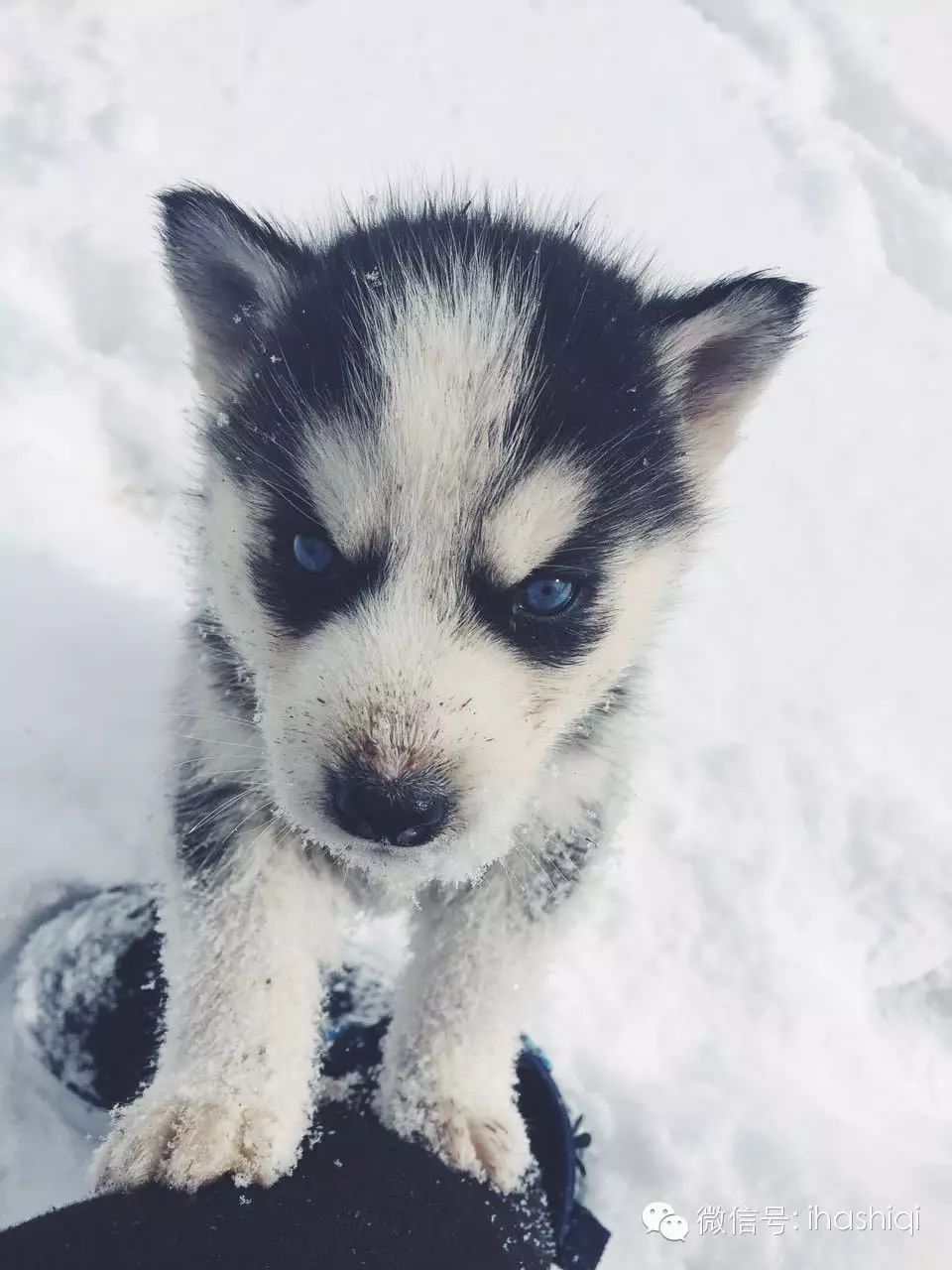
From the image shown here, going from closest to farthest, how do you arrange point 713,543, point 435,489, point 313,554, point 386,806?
point 386,806 < point 435,489 < point 313,554 < point 713,543

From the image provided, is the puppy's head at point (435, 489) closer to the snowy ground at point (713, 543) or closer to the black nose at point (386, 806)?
the black nose at point (386, 806)

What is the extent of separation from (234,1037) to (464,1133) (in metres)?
0.56

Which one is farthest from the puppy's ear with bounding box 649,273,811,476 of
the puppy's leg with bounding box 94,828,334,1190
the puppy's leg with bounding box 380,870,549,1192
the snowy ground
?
the puppy's leg with bounding box 94,828,334,1190

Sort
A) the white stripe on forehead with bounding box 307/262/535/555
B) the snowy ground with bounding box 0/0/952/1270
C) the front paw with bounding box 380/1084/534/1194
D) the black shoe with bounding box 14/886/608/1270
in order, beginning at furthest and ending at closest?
the snowy ground with bounding box 0/0/952/1270 < the black shoe with bounding box 14/886/608/1270 < the front paw with bounding box 380/1084/534/1194 < the white stripe on forehead with bounding box 307/262/535/555

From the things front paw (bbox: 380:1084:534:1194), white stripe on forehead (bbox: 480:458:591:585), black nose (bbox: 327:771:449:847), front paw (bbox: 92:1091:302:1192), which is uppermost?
white stripe on forehead (bbox: 480:458:591:585)

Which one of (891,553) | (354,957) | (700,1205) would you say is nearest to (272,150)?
(891,553)

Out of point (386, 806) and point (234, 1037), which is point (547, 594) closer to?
point (386, 806)

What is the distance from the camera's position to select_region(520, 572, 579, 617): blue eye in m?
1.57

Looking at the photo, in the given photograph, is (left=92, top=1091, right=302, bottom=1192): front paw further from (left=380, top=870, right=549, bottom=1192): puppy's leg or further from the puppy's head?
the puppy's head

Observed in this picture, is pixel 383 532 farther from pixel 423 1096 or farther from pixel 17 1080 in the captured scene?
pixel 17 1080

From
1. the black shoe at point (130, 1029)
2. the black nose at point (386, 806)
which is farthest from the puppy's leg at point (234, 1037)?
the black nose at point (386, 806)

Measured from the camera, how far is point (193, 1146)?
175 cm

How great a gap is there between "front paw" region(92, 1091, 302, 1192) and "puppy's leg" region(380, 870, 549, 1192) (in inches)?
13.4

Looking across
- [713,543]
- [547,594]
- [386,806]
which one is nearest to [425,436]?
[547,594]
